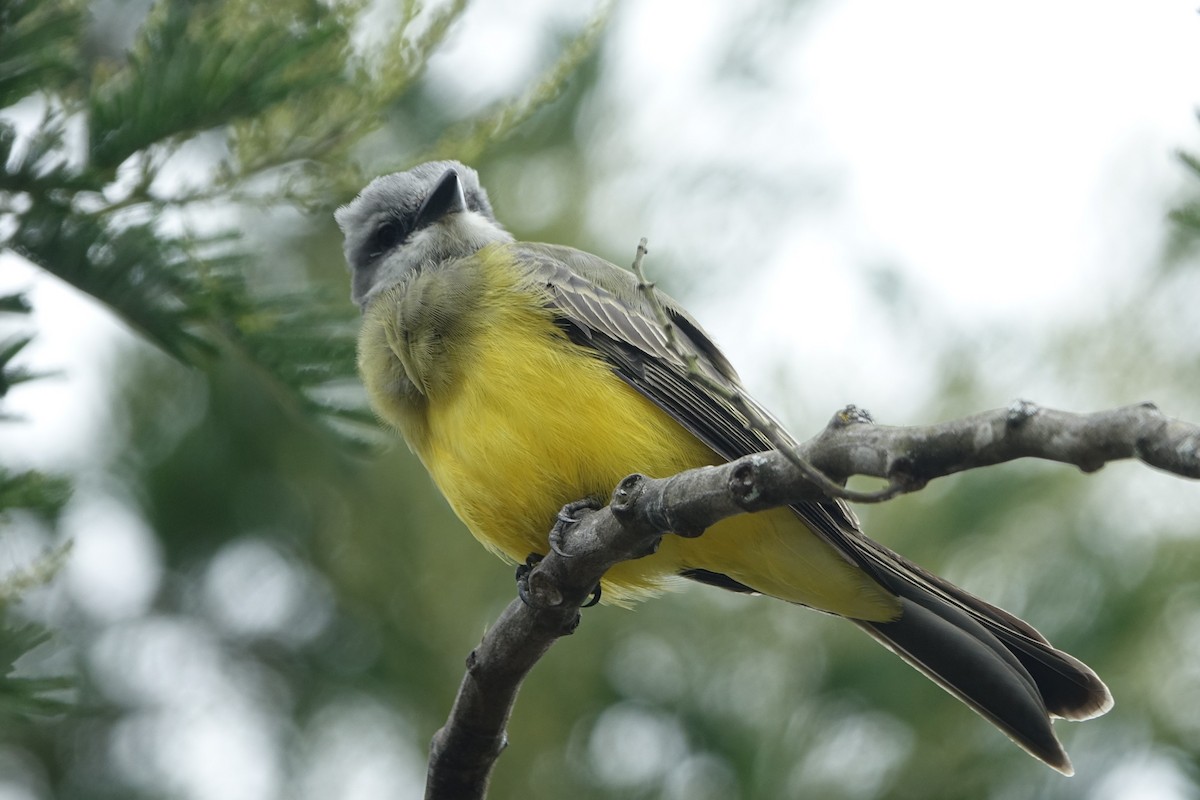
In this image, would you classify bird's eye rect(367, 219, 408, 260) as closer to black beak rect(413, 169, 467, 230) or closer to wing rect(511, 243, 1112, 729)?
black beak rect(413, 169, 467, 230)

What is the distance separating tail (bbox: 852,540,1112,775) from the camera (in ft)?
11.9

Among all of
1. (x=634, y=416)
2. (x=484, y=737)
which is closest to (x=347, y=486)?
(x=634, y=416)

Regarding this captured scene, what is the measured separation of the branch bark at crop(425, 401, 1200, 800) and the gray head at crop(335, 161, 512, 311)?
1509 mm

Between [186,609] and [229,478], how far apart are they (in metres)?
0.56

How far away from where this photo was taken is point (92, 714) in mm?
5684

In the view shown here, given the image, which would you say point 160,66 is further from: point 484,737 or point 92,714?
point 92,714

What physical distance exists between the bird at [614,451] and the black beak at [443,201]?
44 cm

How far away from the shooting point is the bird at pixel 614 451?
371 centimetres

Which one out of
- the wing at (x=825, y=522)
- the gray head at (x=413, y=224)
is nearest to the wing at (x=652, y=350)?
the wing at (x=825, y=522)

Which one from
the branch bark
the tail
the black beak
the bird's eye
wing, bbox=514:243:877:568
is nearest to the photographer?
the branch bark

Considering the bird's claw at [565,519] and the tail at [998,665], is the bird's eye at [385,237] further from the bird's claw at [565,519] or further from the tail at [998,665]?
the tail at [998,665]

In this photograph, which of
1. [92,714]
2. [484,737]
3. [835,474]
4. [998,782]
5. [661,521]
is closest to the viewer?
[835,474]

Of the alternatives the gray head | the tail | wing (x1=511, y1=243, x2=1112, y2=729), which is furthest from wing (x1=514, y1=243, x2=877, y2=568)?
the gray head

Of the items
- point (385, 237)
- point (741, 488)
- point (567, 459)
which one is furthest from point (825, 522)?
point (385, 237)
